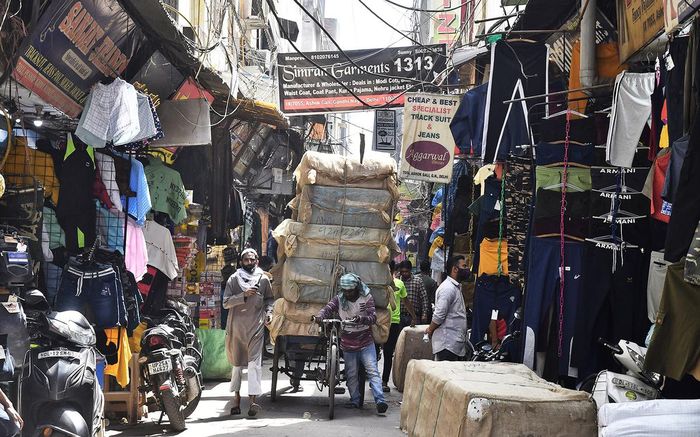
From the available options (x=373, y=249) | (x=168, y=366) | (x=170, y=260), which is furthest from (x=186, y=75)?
(x=168, y=366)

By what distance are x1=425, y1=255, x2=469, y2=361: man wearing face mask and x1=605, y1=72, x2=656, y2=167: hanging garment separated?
4.14 meters

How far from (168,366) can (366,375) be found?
9.81ft

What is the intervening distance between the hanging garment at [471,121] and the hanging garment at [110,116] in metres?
3.69

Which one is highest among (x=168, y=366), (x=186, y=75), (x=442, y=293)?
(x=186, y=75)

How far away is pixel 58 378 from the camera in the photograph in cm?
703

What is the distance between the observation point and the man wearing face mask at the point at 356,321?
36.7ft

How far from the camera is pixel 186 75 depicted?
1170 cm

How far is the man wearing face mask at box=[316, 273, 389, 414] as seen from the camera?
11.2 meters

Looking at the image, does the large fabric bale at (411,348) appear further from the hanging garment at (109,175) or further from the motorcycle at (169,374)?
the hanging garment at (109,175)

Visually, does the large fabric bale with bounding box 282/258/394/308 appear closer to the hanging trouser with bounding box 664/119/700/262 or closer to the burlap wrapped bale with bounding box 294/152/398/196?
the burlap wrapped bale with bounding box 294/152/398/196

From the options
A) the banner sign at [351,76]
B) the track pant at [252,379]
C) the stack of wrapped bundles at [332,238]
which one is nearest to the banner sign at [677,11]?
the stack of wrapped bundles at [332,238]

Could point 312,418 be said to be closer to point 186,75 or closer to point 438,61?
point 186,75

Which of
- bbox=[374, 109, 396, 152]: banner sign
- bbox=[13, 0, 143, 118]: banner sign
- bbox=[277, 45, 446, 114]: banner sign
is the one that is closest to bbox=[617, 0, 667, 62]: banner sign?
bbox=[13, 0, 143, 118]: banner sign

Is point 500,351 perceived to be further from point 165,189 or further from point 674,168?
point 165,189
